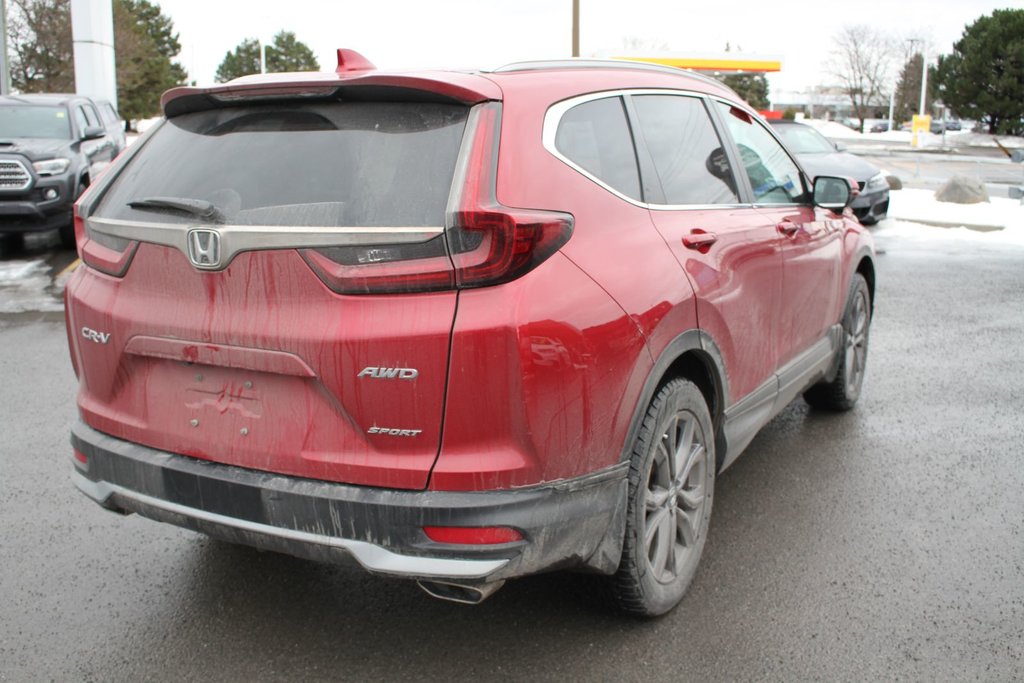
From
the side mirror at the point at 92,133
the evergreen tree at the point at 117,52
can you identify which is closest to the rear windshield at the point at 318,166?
the side mirror at the point at 92,133

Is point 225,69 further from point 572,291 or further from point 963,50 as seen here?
point 572,291

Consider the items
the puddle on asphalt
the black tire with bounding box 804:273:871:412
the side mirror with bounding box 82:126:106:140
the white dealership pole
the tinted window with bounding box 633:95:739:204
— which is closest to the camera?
the tinted window with bounding box 633:95:739:204

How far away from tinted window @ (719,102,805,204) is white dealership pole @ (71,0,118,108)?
71.3ft

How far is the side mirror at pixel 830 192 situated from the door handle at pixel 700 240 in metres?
1.44

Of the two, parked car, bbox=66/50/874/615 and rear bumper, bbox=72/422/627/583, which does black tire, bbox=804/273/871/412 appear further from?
rear bumper, bbox=72/422/627/583

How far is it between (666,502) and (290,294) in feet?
4.78

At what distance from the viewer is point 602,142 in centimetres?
317

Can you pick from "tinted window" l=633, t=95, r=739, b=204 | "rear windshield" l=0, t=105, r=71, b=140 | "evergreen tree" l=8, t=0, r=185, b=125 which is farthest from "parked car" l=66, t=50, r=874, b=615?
"evergreen tree" l=8, t=0, r=185, b=125

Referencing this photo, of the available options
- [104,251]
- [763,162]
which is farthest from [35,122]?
[763,162]

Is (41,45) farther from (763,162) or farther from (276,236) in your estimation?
(276,236)

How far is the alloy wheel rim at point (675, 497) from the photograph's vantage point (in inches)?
126

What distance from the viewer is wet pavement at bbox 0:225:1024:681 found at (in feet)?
10.0

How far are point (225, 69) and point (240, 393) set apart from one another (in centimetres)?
10936

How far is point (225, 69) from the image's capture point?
104 metres
